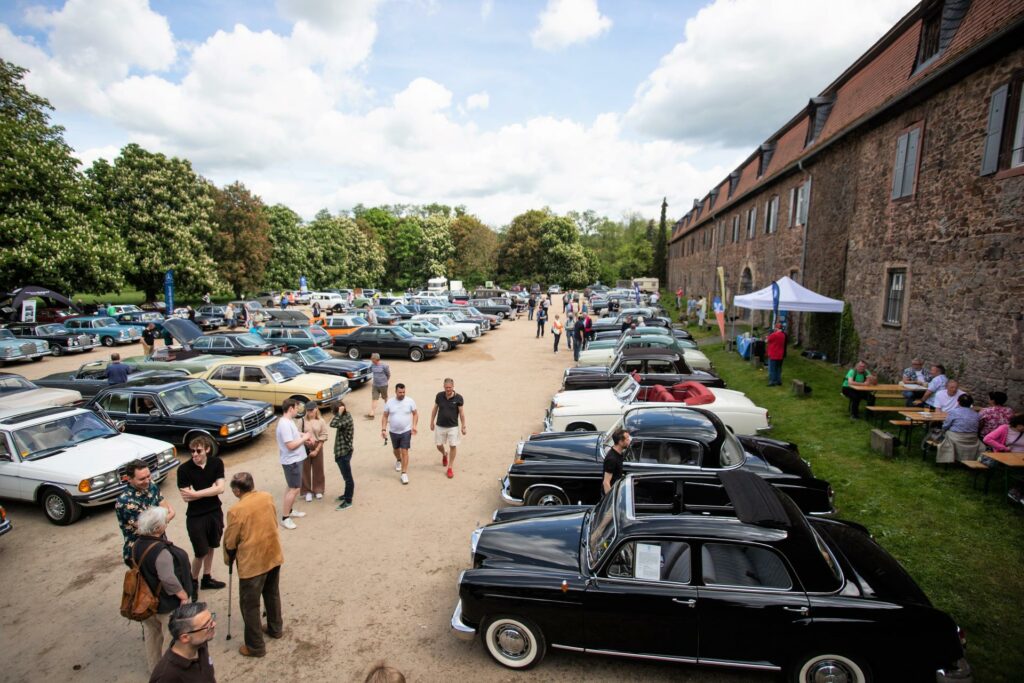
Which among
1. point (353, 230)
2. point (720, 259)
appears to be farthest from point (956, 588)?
point (353, 230)

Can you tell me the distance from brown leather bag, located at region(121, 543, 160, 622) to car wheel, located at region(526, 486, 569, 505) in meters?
4.12

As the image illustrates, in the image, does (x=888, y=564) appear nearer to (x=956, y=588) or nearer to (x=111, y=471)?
(x=956, y=588)

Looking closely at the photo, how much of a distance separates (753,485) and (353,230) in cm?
6439

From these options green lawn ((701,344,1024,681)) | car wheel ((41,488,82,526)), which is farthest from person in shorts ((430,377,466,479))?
green lawn ((701,344,1024,681))

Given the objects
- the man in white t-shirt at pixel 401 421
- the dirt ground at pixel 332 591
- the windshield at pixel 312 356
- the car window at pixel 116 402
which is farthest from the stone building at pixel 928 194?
the car window at pixel 116 402

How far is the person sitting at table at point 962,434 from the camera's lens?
7.74 meters

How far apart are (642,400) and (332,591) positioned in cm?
604

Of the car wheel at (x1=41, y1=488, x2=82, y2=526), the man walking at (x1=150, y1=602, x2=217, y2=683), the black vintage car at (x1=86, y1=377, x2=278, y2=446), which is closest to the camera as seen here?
the man walking at (x1=150, y1=602, x2=217, y2=683)

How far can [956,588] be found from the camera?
5371 mm

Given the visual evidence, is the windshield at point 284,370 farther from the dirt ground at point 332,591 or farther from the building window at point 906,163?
the building window at point 906,163

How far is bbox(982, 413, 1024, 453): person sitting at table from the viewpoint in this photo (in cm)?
696

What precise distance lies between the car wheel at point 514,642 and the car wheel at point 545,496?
90.7 inches

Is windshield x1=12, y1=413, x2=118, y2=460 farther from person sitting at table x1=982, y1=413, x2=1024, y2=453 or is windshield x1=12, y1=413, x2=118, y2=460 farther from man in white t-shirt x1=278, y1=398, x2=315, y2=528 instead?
person sitting at table x1=982, y1=413, x2=1024, y2=453

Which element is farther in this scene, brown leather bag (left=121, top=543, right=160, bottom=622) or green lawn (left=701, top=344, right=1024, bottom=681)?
green lawn (left=701, top=344, right=1024, bottom=681)
